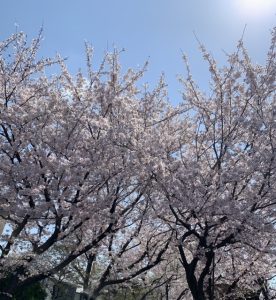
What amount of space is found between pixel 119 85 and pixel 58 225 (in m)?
4.02

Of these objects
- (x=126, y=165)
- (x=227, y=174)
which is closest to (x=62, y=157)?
(x=126, y=165)

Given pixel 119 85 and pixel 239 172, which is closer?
pixel 239 172

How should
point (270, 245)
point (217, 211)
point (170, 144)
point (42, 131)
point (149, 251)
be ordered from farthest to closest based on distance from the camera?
1. point (149, 251)
2. point (170, 144)
3. point (42, 131)
4. point (270, 245)
5. point (217, 211)

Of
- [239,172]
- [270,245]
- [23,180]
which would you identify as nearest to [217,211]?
[239,172]

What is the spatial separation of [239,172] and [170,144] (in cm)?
252

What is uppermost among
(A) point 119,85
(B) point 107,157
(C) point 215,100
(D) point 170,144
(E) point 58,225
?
(A) point 119,85

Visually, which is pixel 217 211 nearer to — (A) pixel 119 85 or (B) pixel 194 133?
(B) pixel 194 133

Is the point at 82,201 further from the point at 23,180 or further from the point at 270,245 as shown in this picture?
the point at 270,245

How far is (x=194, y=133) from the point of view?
10672 millimetres

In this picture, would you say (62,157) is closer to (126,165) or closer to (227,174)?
(126,165)

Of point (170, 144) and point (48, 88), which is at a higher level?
point (48, 88)

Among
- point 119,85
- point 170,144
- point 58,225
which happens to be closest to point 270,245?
point 170,144

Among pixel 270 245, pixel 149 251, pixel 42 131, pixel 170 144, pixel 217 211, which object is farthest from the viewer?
pixel 149 251

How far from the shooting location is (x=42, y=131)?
9.20 meters
